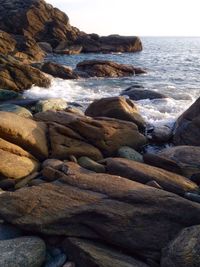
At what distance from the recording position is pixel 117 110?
13.2 meters

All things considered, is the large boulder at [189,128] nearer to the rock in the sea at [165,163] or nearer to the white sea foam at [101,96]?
the white sea foam at [101,96]

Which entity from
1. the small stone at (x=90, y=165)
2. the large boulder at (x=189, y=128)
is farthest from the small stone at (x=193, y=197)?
the large boulder at (x=189, y=128)

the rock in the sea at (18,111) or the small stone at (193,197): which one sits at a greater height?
the rock in the sea at (18,111)

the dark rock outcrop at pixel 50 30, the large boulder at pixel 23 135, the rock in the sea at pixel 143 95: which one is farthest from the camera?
the dark rock outcrop at pixel 50 30

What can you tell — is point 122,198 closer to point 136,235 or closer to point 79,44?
point 136,235

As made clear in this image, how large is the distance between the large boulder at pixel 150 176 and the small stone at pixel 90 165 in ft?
0.53

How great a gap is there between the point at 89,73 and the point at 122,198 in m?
26.1

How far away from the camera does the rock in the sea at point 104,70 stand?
1261 inches

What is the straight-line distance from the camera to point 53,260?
5785mm

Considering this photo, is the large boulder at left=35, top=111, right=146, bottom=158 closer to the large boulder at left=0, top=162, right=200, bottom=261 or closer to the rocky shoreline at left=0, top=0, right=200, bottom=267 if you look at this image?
the rocky shoreline at left=0, top=0, right=200, bottom=267

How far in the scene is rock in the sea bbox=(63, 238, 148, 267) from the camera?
5.42 metres

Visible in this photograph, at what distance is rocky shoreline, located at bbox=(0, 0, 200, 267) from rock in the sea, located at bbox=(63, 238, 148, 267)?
1cm

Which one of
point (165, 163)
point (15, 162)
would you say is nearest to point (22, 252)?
point (15, 162)

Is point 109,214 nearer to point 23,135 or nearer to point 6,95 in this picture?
point 23,135
